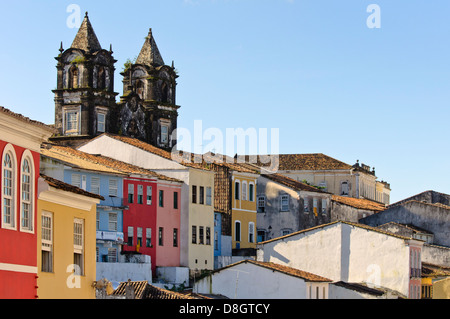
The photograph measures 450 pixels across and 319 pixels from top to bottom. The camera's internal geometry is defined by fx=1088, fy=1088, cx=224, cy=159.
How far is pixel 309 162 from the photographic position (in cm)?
11075

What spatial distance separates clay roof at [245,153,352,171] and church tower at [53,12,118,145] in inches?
1175

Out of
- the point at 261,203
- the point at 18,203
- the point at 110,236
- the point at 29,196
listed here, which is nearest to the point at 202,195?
the point at 110,236

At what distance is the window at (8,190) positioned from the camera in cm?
2563

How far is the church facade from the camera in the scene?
80.5m

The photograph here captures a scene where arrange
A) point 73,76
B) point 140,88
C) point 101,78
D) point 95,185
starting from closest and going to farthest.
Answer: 1. point 95,185
2. point 73,76
3. point 101,78
4. point 140,88

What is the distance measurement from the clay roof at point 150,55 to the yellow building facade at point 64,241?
190ft

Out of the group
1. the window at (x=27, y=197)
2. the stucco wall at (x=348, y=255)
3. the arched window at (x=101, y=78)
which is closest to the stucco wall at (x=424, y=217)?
the stucco wall at (x=348, y=255)

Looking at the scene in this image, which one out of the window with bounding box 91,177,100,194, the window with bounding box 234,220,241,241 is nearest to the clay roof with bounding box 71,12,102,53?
the window with bounding box 234,220,241,241

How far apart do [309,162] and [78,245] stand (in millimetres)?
80690

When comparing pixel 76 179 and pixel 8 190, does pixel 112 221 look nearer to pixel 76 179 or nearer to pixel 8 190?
pixel 76 179

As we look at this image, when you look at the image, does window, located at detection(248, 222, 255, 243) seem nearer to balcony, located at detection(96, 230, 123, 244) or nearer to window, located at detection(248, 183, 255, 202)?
window, located at detection(248, 183, 255, 202)

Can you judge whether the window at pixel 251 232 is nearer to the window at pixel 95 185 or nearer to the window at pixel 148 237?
the window at pixel 148 237

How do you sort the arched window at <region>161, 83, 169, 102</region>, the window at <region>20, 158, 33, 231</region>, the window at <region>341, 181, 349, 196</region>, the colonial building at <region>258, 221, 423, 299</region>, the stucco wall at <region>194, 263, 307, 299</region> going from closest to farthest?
the window at <region>20, 158, 33, 231</region>
the stucco wall at <region>194, 263, 307, 299</region>
the colonial building at <region>258, 221, 423, 299</region>
the arched window at <region>161, 83, 169, 102</region>
the window at <region>341, 181, 349, 196</region>
